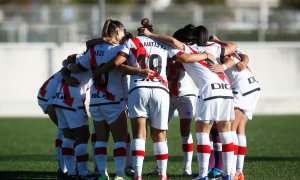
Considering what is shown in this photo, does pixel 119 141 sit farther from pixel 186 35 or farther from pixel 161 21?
pixel 161 21

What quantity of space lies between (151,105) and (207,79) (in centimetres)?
90

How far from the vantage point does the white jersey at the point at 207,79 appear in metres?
11.2

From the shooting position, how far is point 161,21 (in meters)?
30.5

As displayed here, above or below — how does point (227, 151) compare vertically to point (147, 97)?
below

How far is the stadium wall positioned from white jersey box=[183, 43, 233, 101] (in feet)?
52.0

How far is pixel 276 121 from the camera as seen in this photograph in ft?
80.4

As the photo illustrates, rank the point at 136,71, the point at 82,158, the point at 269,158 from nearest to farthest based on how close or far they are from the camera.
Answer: the point at 136,71 < the point at 82,158 < the point at 269,158

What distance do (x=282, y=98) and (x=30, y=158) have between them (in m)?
14.3

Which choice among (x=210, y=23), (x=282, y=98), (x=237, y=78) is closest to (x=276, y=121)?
(x=282, y=98)

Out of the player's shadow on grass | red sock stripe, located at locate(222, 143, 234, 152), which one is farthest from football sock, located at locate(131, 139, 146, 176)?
the player's shadow on grass

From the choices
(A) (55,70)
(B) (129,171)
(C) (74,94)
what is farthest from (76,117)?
(A) (55,70)

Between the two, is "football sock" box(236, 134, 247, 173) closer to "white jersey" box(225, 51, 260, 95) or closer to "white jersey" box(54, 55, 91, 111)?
"white jersey" box(225, 51, 260, 95)

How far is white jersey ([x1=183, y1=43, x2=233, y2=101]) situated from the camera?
11203 mm

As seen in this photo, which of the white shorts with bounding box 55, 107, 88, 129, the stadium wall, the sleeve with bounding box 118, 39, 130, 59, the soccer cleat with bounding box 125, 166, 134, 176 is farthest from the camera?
the stadium wall
